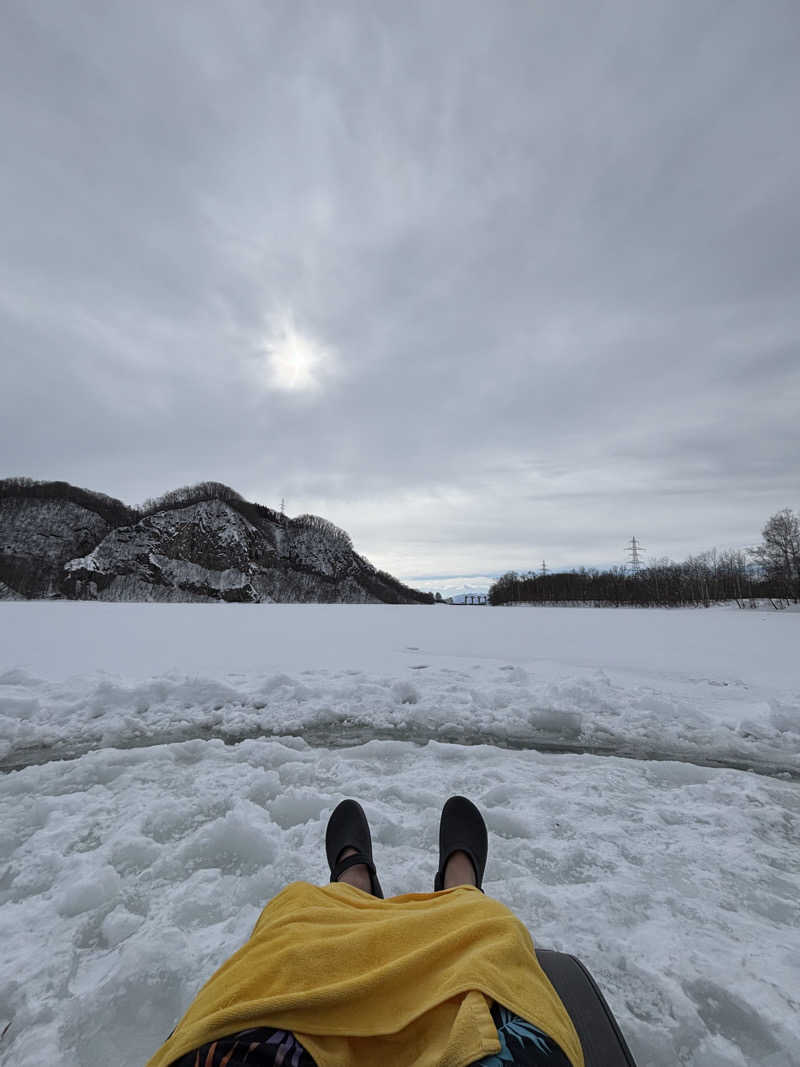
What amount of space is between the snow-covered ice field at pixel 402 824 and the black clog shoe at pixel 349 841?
0.41 ft

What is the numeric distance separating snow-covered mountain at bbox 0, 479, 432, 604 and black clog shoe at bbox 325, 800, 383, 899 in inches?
1987

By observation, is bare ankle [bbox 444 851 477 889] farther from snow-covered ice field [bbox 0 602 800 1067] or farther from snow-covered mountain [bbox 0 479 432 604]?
snow-covered mountain [bbox 0 479 432 604]

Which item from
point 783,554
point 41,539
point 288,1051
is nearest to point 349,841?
point 288,1051

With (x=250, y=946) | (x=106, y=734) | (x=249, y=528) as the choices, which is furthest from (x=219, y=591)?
(x=250, y=946)

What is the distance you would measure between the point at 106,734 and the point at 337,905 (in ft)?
10.7

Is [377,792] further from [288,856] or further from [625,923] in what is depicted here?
[625,923]

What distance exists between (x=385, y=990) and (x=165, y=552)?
58338 millimetres

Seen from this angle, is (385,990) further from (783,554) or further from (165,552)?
(165,552)

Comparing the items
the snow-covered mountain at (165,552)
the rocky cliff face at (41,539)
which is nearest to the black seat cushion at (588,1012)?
the snow-covered mountain at (165,552)

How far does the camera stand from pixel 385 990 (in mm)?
892

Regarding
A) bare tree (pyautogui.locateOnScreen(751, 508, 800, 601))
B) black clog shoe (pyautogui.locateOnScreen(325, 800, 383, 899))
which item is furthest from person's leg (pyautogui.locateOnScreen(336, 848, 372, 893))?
bare tree (pyautogui.locateOnScreen(751, 508, 800, 601))

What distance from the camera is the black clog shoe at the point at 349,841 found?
1.67 meters

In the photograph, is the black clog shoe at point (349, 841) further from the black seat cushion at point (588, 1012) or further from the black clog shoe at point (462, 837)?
the black seat cushion at point (588, 1012)

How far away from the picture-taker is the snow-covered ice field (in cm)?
→ 132
